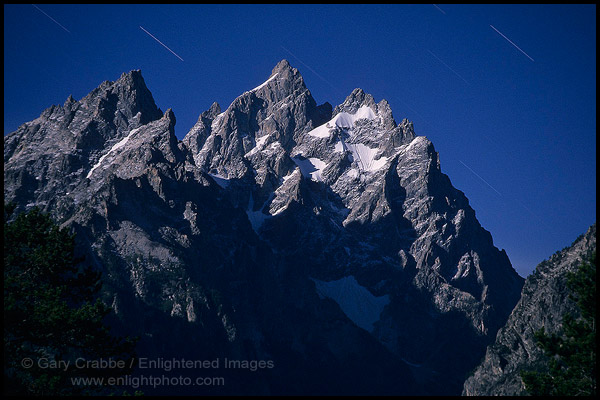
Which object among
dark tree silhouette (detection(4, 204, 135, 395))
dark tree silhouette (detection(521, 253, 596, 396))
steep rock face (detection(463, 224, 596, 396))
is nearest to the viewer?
dark tree silhouette (detection(521, 253, 596, 396))

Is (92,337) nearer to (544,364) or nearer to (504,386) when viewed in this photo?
(544,364)

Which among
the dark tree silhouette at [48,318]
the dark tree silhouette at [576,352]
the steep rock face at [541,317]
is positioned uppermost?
the steep rock face at [541,317]

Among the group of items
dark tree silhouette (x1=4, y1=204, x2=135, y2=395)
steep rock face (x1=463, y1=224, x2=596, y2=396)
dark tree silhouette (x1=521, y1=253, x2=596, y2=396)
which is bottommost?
dark tree silhouette (x1=521, y1=253, x2=596, y2=396)

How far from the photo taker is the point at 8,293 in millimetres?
42656

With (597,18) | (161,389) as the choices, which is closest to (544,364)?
(161,389)

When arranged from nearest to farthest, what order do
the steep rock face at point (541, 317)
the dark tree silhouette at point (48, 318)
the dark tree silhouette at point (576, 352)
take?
the dark tree silhouette at point (576, 352), the dark tree silhouette at point (48, 318), the steep rock face at point (541, 317)

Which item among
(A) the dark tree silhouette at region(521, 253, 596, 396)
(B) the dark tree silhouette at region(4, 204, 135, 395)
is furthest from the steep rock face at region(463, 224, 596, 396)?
(B) the dark tree silhouette at region(4, 204, 135, 395)

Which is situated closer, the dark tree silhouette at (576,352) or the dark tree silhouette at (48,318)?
the dark tree silhouette at (576,352)

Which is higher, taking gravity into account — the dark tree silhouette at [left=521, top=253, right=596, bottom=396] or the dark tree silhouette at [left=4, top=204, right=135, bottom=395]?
the dark tree silhouette at [left=4, top=204, right=135, bottom=395]

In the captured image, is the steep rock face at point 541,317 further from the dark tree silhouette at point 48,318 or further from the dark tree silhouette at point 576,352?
the dark tree silhouette at point 48,318

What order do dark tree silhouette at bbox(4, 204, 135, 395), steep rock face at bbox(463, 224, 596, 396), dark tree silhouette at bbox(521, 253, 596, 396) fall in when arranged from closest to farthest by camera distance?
dark tree silhouette at bbox(521, 253, 596, 396), dark tree silhouette at bbox(4, 204, 135, 395), steep rock face at bbox(463, 224, 596, 396)

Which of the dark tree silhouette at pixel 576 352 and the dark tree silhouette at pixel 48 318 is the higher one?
the dark tree silhouette at pixel 48 318

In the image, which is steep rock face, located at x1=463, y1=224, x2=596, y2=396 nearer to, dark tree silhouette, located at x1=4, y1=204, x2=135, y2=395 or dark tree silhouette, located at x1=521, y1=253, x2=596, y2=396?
dark tree silhouette, located at x1=521, y1=253, x2=596, y2=396

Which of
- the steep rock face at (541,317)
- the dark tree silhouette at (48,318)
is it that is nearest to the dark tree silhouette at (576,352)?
the dark tree silhouette at (48,318)
